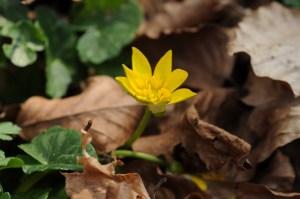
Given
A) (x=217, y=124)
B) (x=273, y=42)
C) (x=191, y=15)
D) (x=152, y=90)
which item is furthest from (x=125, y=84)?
(x=191, y=15)

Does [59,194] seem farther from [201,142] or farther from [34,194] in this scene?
[201,142]

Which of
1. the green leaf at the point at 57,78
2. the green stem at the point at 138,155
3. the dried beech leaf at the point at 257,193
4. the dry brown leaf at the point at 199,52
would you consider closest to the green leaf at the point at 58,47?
the green leaf at the point at 57,78

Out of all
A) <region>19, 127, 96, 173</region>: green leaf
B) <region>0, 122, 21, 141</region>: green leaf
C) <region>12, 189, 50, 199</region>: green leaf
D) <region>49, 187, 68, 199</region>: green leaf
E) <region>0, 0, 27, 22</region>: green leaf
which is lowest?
<region>49, 187, 68, 199</region>: green leaf

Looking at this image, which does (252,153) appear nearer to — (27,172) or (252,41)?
(252,41)

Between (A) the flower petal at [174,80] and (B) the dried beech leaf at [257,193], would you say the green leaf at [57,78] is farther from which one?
(B) the dried beech leaf at [257,193]

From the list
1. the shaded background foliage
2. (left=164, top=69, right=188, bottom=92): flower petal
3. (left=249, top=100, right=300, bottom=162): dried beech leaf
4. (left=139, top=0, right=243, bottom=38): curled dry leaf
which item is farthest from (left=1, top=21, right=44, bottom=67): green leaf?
(left=249, top=100, right=300, bottom=162): dried beech leaf

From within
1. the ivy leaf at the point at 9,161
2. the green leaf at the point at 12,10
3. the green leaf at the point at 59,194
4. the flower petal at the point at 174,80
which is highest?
the green leaf at the point at 12,10

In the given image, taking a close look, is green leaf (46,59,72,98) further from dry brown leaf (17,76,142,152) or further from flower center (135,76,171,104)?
flower center (135,76,171,104)
